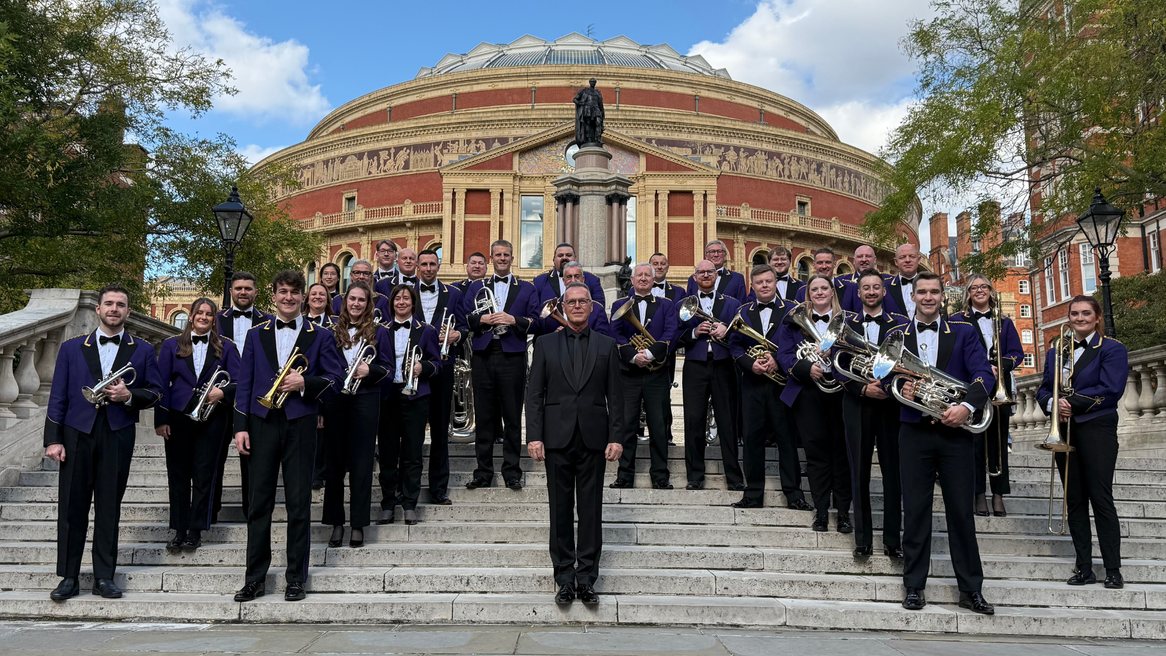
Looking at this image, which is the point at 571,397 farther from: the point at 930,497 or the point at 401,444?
the point at 930,497

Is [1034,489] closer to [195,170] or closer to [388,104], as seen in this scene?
[195,170]

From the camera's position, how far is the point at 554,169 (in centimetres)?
4781

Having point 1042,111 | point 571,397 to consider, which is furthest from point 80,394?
point 1042,111

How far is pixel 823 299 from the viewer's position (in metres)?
7.45

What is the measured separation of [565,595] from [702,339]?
320cm

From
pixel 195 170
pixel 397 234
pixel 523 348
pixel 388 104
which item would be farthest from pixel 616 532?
pixel 388 104

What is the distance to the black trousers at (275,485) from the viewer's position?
19.2ft

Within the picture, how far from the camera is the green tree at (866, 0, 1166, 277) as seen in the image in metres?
14.2

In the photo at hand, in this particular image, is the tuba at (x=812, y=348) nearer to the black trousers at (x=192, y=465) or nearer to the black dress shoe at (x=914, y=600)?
the black dress shoe at (x=914, y=600)

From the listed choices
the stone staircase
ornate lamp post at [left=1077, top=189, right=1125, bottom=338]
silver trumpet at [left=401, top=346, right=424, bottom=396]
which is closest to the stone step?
the stone staircase

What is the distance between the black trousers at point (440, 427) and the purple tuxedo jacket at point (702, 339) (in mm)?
2285

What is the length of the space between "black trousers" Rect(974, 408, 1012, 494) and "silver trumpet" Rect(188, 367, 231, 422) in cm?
651

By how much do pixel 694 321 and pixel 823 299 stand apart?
127 centimetres

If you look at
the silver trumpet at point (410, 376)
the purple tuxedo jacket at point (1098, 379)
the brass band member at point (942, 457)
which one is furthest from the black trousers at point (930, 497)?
the silver trumpet at point (410, 376)
